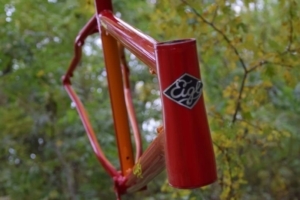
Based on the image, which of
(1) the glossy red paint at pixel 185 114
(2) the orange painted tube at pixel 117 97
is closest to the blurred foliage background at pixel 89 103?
(2) the orange painted tube at pixel 117 97

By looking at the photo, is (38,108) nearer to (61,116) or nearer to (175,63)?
(61,116)

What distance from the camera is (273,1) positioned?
167cm

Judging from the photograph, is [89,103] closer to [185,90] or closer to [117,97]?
[117,97]

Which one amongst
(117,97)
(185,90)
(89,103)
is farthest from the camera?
(89,103)

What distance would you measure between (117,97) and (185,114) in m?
0.35

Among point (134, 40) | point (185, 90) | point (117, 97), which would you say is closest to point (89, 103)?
point (117, 97)

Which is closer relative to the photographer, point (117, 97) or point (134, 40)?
point (134, 40)

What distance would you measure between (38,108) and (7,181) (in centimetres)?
26

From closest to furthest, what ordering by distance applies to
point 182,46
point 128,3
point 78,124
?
point 182,46 < point 128,3 < point 78,124

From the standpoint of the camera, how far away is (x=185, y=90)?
43 cm

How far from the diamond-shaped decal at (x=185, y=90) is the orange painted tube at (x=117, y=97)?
1.14ft

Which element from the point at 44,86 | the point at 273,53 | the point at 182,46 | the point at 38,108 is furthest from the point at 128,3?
the point at 182,46

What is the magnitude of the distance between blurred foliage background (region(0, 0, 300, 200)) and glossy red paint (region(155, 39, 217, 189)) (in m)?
0.68

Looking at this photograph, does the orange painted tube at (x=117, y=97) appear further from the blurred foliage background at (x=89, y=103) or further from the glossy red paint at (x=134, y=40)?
the blurred foliage background at (x=89, y=103)
